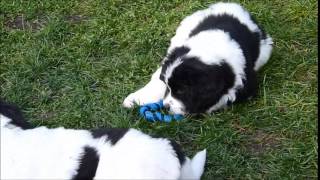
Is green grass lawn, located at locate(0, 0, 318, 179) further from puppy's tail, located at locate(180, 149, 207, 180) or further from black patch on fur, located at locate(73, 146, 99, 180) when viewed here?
black patch on fur, located at locate(73, 146, 99, 180)

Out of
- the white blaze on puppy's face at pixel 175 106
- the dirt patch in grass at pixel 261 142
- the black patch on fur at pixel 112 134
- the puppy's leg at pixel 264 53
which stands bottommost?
the dirt patch in grass at pixel 261 142

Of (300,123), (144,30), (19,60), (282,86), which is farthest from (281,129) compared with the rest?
(19,60)

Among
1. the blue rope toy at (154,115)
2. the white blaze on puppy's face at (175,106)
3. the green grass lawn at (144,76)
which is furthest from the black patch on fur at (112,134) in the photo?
the white blaze on puppy's face at (175,106)

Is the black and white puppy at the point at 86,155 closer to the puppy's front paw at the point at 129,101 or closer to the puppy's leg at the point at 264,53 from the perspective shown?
the puppy's front paw at the point at 129,101

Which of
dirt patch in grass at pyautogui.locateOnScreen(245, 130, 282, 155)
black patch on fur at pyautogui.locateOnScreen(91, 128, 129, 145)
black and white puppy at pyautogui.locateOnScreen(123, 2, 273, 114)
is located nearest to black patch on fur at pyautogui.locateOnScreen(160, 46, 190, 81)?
black and white puppy at pyautogui.locateOnScreen(123, 2, 273, 114)

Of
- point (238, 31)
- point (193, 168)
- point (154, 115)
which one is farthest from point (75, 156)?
point (238, 31)

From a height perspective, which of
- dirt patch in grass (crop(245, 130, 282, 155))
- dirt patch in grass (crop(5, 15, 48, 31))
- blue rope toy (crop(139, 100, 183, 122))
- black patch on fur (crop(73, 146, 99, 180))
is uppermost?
black patch on fur (crop(73, 146, 99, 180))
